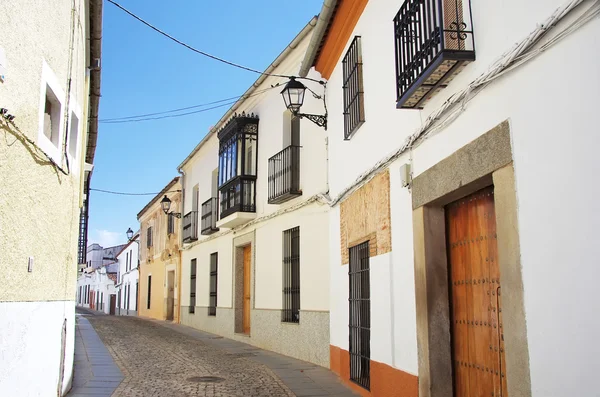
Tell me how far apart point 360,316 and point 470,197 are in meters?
3.20

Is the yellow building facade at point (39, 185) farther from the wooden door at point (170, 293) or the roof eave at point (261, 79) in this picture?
the wooden door at point (170, 293)

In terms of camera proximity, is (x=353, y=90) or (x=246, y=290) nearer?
(x=353, y=90)

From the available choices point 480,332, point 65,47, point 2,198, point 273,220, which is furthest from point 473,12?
point 273,220

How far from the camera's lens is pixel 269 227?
13.1m

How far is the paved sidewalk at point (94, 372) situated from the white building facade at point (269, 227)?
3258 mm

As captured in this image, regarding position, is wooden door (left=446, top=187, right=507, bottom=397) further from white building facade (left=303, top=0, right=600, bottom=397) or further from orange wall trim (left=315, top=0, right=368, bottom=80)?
orange wall trim (left=315, top=0, right=368, bottom=80)

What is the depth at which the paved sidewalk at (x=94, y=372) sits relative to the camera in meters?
7.64

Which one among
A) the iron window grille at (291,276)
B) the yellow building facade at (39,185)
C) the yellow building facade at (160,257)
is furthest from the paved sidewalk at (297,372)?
the yellow building facade at (160,257)

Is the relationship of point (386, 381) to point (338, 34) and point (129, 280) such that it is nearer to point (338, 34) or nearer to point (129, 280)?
point (338, 34)

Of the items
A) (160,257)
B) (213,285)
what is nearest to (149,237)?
(160,257)

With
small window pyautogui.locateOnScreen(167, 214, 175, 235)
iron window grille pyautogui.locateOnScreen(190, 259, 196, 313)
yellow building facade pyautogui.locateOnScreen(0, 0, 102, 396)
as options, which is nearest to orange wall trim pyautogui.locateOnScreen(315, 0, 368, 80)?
yellow building facade pyautogui.locateOnScreen(0, 0, 102, 396)

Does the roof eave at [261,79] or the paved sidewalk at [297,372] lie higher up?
the roof eave at [261,79]

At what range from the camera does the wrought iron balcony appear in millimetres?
4512

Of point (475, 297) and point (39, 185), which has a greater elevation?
point (39, 185)
